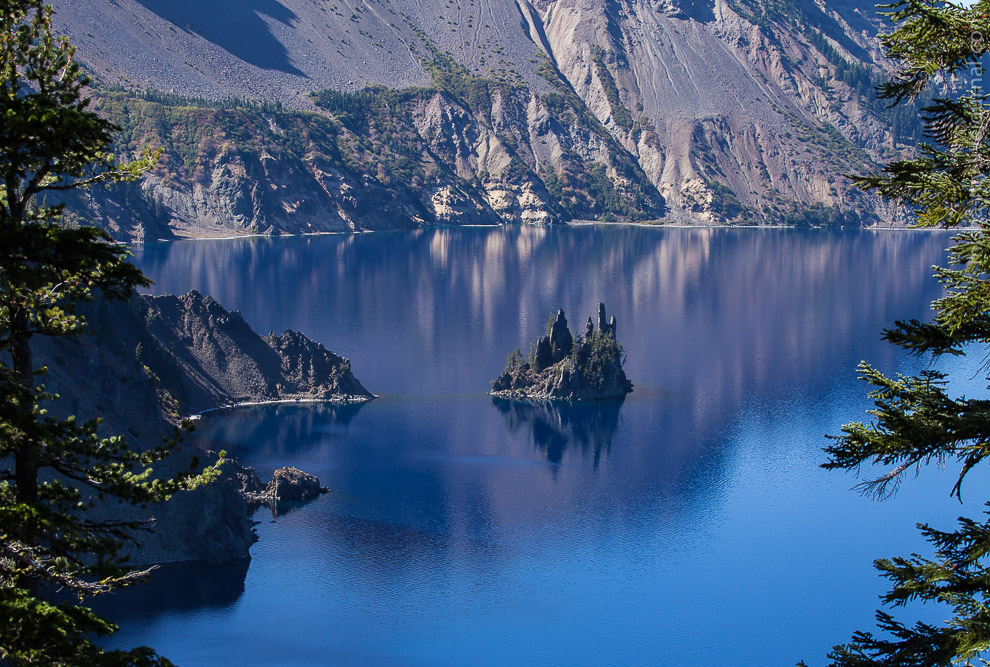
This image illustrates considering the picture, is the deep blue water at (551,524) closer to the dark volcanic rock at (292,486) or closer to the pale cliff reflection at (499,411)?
the pale cliff reflection at (499,411)

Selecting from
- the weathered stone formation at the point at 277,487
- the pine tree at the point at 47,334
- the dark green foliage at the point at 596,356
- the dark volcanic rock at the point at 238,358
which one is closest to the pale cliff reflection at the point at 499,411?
the weathered stone formation at the point at 277,487

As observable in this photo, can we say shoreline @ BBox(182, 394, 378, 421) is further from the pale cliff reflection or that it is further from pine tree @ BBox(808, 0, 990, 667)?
pine tree @ BBox(808, 0, 990, 667)

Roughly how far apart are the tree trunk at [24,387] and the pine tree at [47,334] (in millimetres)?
19

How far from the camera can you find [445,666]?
187ft

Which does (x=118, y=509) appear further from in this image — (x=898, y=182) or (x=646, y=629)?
Answer: (x=898, y=182)

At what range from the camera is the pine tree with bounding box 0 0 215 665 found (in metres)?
16.6

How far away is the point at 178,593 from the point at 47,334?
47.6m

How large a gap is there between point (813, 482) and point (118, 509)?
55.7 meters

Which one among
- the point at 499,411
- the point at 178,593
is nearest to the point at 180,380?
the point at 499,411

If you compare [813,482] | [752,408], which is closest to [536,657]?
[813,482]

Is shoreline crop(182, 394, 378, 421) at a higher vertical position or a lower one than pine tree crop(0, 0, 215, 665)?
lower

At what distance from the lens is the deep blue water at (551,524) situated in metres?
60.2

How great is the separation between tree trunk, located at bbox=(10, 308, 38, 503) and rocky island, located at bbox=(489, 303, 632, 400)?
98.2m

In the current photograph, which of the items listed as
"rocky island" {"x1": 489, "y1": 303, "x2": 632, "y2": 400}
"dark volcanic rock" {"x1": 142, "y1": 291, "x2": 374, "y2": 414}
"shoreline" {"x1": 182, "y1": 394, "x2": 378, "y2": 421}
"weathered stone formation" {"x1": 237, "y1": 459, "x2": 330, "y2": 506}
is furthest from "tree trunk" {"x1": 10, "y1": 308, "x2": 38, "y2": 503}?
"rocky island" {"x1": 489, "y1": 303, "x2": 632, "y2": 400}
